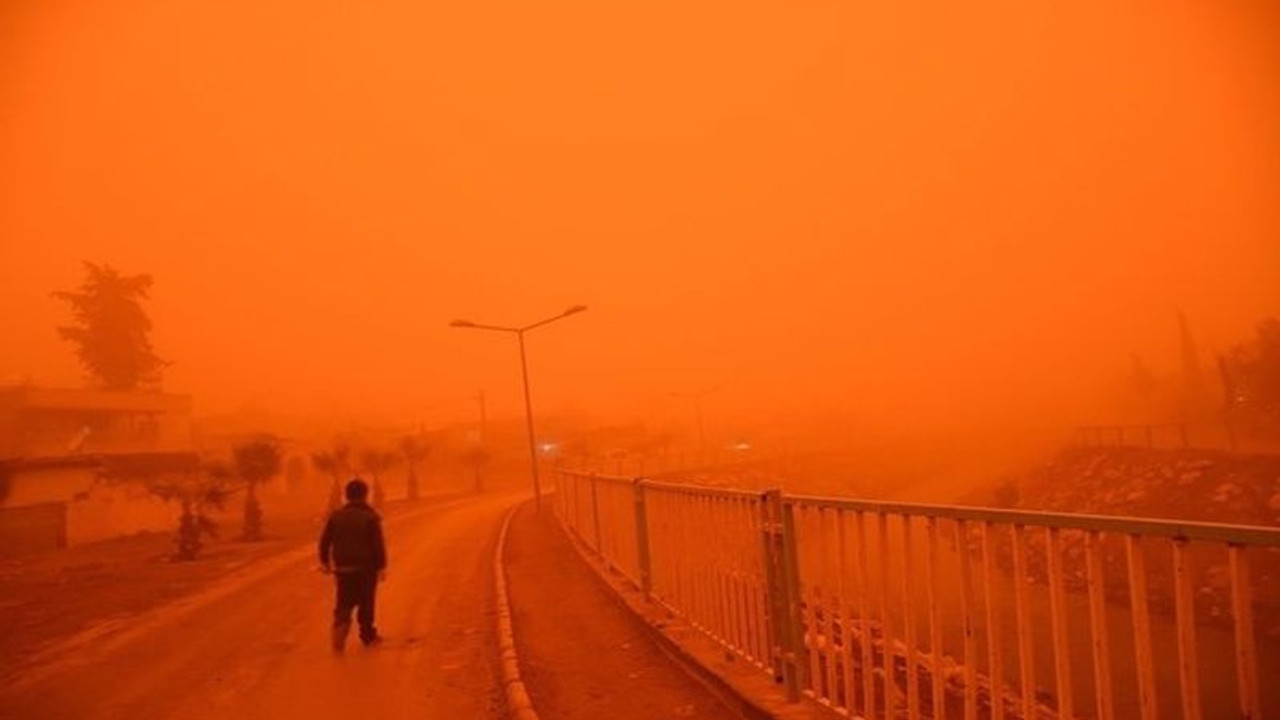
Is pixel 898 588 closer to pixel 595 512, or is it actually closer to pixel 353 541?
pixel 353 541

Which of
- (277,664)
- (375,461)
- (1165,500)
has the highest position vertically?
(277,664)

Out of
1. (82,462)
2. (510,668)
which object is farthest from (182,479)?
(510,668)

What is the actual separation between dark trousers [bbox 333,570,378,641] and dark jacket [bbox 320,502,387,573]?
102 millimetres

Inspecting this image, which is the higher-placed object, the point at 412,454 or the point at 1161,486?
the point at 412,454

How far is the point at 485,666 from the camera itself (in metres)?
9.92

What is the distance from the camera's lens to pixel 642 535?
37.2 ft

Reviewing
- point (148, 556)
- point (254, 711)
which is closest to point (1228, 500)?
point (254, 711)

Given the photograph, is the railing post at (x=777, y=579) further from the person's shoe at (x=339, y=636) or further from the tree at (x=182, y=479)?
the tree at (x=182, y=479)

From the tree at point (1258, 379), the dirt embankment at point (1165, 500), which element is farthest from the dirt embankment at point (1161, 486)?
the tree at point (1258, 379)

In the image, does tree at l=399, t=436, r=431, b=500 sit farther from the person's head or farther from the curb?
the person's head

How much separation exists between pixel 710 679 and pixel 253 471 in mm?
30574

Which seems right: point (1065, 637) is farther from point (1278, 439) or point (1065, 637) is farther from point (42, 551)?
point (1278, 439)

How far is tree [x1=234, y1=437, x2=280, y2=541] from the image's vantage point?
33.1 m

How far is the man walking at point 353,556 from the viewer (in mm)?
10805
